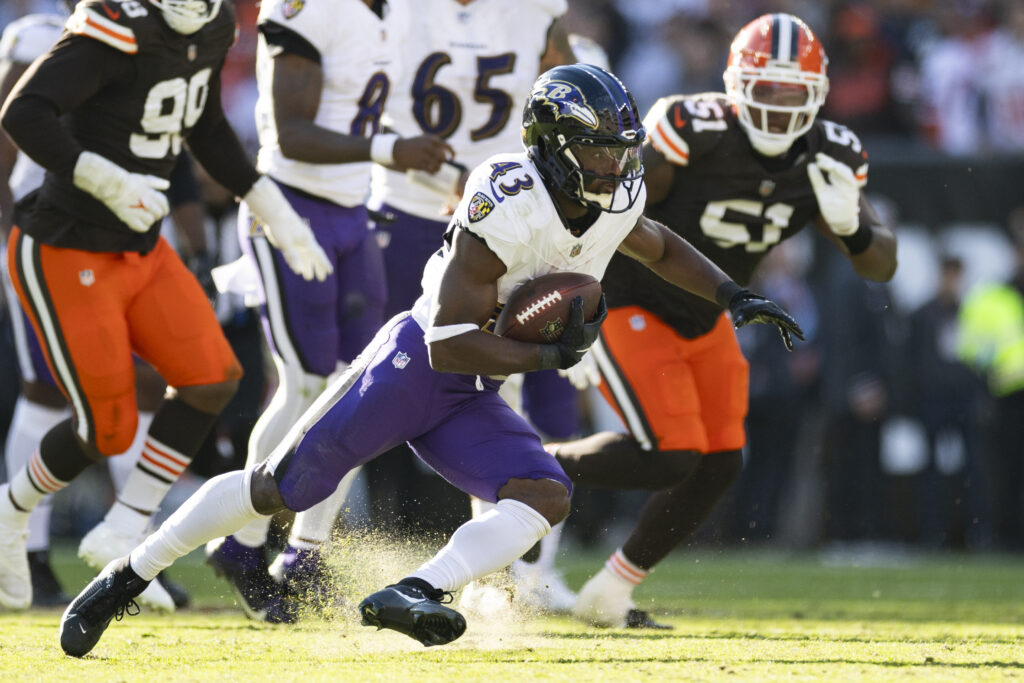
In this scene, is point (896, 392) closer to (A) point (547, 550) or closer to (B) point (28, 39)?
(A) point (547, 550)

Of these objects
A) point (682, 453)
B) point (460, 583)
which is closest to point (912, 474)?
point (682, 453)

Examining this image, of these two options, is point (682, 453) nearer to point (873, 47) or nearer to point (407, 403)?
point (407, 403)

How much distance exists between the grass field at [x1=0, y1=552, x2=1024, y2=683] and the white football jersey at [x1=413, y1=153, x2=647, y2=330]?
0.93m

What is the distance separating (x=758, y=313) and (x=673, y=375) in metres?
1.17

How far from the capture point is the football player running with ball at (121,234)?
488cm

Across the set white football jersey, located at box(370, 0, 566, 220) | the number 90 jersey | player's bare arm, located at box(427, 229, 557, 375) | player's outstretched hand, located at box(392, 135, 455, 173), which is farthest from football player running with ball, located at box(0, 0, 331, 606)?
player's bare arm, located at box(427, 229, 557, 375)

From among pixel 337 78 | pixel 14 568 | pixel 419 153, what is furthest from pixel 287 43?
pixel 14 568

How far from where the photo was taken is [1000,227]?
9711mm

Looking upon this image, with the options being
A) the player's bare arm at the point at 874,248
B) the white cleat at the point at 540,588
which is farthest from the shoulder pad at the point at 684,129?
the white cleat at the point at 540,588

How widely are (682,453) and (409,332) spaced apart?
141cm

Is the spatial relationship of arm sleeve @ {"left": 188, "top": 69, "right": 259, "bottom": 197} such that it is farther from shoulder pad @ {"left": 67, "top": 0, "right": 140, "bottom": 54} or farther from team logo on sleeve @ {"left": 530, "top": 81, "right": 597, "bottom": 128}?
team logo on sleeve @ {"left": 530, "top": 81, "right": 597, "bottom": 128}

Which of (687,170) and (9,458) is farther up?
(687,170)

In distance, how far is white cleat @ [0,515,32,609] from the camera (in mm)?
5324

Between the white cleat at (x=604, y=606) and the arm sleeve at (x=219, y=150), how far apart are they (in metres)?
1.79
